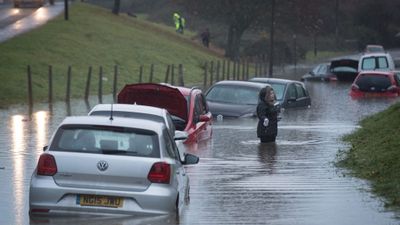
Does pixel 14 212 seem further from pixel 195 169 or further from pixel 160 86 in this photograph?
pixel 160 86

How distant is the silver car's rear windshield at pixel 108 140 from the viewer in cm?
1353

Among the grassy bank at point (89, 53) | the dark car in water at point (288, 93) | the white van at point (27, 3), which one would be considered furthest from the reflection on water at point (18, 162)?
the white van at point (27, 3)

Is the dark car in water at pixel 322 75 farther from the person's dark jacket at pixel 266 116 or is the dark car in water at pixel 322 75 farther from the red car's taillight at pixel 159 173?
the red car's taillight at pixel 159 173

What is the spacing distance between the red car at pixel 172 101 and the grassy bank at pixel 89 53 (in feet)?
49.8

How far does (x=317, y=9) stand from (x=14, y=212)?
82.9 m

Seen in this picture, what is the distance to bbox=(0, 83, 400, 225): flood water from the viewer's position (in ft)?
48.7

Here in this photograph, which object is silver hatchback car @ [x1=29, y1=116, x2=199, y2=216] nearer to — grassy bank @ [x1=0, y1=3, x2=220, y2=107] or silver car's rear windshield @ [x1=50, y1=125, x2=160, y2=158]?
silver car's rear windshield @ [x1=50, y1=125, x2=160, y2=158]

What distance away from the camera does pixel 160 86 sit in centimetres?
2495

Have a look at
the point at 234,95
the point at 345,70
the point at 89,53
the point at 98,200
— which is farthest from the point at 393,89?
the point at 98,200

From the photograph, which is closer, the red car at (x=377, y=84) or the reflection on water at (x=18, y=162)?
the reflection on water at (x=18, y=162)

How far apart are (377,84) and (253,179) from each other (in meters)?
25.8

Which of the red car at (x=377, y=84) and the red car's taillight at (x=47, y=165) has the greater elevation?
the red car at (x=377, y=84)

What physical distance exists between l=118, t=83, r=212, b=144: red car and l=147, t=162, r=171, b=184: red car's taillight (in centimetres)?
1114

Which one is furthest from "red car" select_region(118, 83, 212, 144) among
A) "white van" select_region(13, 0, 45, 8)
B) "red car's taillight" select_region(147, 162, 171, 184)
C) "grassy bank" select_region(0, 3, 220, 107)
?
"white van" select_region(13, 0, 45, 8)
